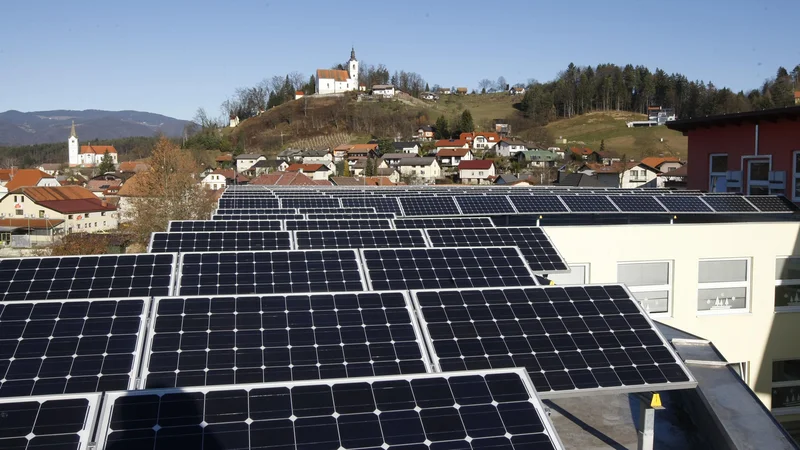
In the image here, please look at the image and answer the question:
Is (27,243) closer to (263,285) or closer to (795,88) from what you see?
(263,285)

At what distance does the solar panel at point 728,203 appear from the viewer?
888 inches

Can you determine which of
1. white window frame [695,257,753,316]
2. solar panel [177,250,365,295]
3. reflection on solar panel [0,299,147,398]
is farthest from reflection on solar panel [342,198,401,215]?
reflection on solar panel [0,299,147,398]

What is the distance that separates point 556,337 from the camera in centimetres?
833

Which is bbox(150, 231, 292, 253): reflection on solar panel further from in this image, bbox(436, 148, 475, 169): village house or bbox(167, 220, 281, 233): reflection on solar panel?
bbox(436, 148, 475, 169): village house

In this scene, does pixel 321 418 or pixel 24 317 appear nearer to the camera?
pixel 321 418

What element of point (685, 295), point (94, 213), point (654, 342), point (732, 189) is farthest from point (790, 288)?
point (94, 213)

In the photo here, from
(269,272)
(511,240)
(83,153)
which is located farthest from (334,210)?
(83,153)

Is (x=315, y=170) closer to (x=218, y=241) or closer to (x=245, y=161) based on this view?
(x=245, y=161)

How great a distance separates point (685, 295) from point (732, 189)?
1029 cm

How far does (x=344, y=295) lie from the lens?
8891 millimetres

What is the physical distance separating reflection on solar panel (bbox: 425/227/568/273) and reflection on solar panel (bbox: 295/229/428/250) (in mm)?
471

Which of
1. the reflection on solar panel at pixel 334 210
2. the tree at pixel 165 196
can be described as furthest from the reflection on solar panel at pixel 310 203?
the tree at pixel 165 196

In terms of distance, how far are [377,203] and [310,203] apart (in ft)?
13.8

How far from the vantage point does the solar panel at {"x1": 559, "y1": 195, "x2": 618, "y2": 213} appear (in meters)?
22.5
